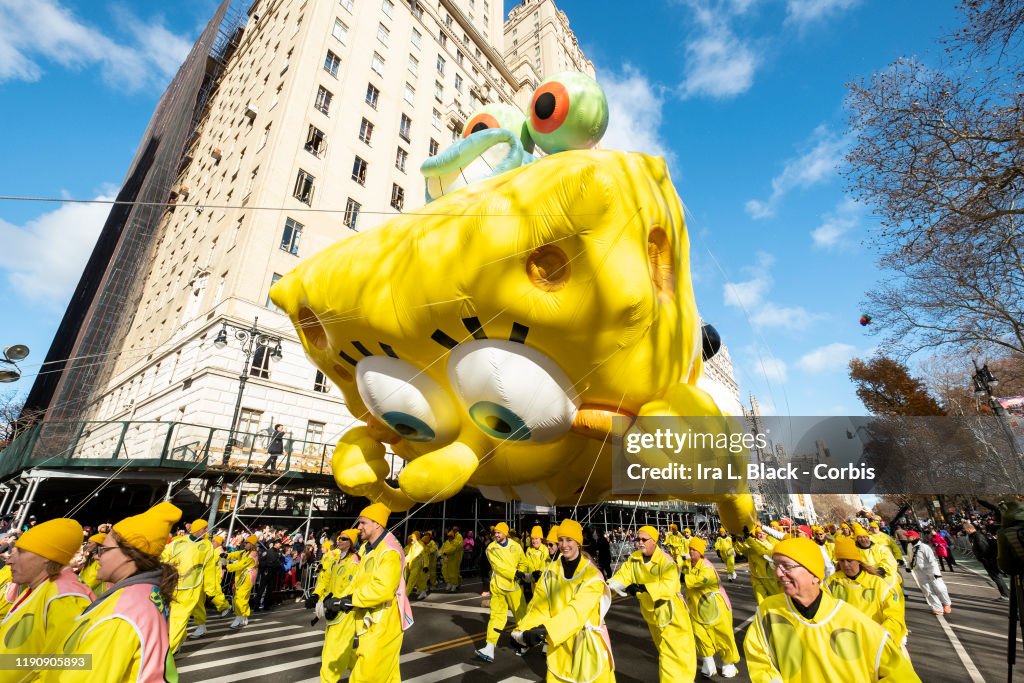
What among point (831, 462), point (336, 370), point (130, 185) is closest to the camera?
point (336, 370)

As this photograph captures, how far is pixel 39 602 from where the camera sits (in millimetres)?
2648

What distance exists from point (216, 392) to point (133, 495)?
5.59 metres

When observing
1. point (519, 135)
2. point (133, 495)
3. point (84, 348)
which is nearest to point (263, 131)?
point (133, 495)

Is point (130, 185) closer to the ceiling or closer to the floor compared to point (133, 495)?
closer to the ceiling

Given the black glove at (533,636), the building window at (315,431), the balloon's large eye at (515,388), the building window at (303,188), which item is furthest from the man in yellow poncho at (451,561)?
the building window at (303,188)

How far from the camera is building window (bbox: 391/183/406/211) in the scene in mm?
23859

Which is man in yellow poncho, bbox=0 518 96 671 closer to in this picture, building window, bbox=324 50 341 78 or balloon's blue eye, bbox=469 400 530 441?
balloon's blue eye, bbox=469 400 530 441

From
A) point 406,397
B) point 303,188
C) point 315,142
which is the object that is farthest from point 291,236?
point 406,397

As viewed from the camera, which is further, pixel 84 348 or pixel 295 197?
pixel 84 348

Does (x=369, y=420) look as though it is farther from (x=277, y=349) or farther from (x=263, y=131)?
(x=263, y=131)

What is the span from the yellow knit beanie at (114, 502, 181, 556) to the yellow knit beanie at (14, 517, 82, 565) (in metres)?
0.47

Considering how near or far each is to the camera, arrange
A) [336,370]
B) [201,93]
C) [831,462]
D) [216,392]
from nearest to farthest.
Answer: [336,370]
[831,462]
[216,392]
[201,93]

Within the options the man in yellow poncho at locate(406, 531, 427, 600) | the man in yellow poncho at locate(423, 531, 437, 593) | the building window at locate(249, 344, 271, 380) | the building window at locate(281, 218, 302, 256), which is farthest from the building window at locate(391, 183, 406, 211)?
the man in yellow poncho at locate(406, 531, 427, 600)

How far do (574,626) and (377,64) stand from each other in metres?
28.6
